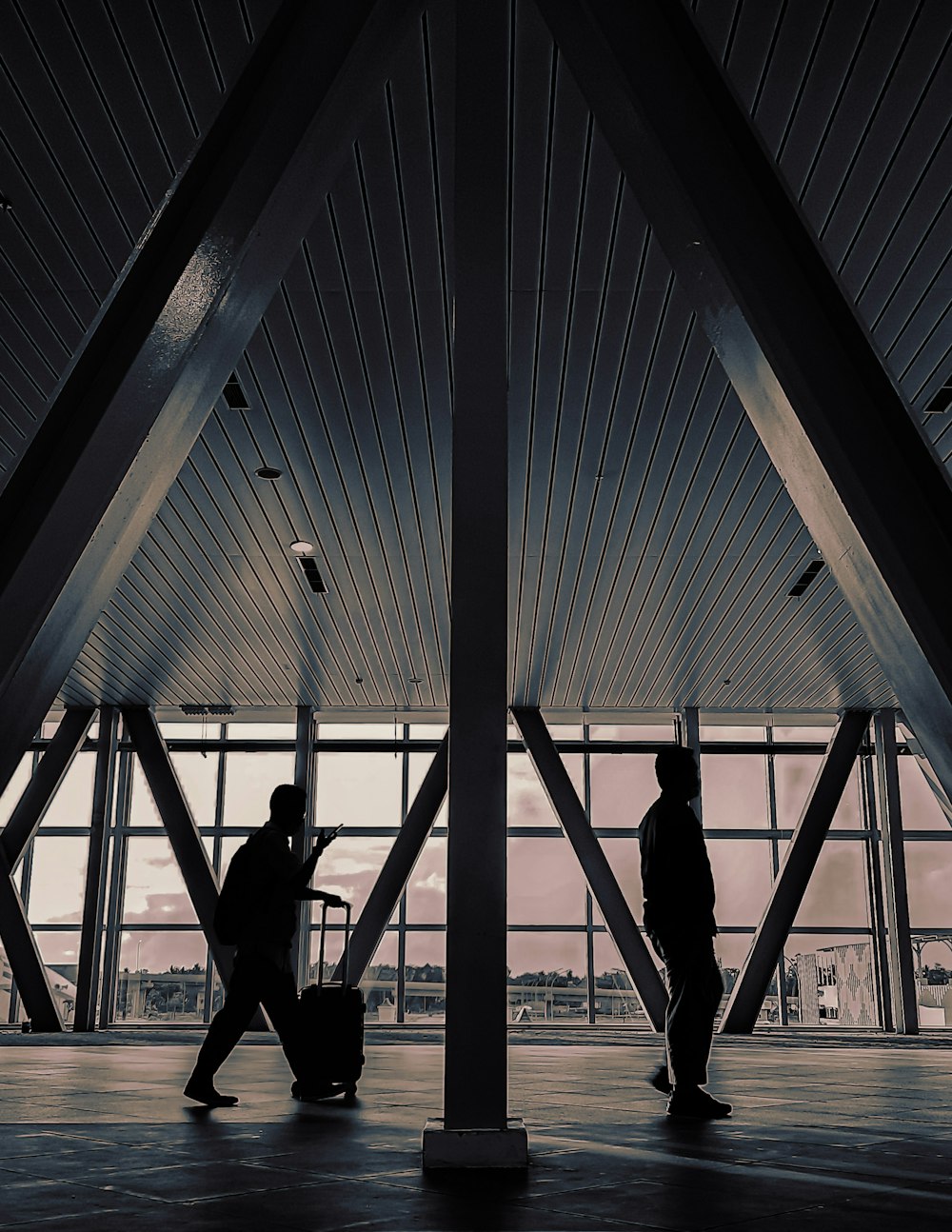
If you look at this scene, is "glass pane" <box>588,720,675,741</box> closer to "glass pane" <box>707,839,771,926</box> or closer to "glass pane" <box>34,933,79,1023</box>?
"glass pane" <box>707,839,771,926</box>

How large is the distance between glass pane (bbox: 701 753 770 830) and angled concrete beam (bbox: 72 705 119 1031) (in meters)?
11.2

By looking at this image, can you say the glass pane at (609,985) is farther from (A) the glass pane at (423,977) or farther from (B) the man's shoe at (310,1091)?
(B) the man's shoe at (310,1091)

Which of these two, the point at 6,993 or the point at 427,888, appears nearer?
the point at 6,993

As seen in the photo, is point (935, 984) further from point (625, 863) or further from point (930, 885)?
point (625, 863)

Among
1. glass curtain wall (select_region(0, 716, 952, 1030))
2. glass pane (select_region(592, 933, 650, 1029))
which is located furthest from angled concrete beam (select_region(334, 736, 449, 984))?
glass pane (select_region(592, 933, 650, 1029))

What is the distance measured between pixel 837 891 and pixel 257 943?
1822 cm

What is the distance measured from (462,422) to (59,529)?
154 cm

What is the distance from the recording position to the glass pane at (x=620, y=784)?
22953 millimetres

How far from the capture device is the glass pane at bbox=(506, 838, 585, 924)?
72.4 ft

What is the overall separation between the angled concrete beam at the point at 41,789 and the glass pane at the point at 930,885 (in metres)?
15.4

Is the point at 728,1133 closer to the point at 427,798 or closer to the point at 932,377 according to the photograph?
the point at 932,377

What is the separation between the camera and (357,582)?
43.7 ft

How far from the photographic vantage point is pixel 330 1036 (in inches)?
261

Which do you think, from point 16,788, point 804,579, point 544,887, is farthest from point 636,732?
point 16,788
